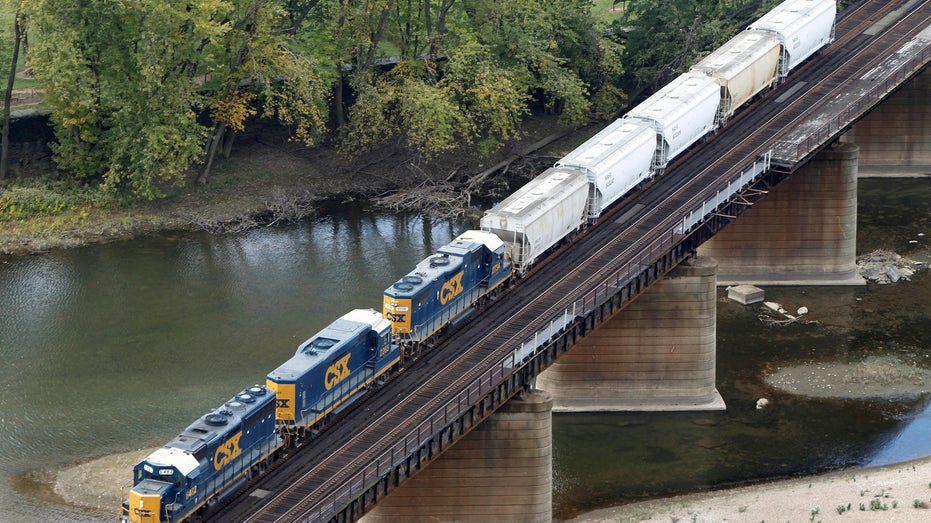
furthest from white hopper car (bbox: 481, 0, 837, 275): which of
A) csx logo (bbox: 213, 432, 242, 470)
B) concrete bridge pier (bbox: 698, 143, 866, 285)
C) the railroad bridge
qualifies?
csx logo (bbox: 213, 432, 242, 470)

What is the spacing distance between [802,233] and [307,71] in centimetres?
3386

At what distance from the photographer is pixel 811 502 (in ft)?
218

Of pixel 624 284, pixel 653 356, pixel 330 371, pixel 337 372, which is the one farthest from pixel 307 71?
pixel 330 371

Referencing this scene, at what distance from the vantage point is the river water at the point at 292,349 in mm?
72625

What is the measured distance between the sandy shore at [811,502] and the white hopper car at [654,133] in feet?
43.5

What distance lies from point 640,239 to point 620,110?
44852 mm

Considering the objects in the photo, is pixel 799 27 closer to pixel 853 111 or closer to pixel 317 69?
pixel 853 111

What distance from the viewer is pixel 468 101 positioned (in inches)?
4365

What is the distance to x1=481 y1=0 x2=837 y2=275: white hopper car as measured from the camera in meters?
74.1

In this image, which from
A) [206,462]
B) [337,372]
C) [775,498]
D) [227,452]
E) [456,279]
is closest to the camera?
[206,462]

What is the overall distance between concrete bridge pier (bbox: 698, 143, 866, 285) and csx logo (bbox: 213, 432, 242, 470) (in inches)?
1657

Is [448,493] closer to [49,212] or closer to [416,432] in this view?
[416,432]

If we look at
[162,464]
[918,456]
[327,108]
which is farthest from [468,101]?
[162,464]

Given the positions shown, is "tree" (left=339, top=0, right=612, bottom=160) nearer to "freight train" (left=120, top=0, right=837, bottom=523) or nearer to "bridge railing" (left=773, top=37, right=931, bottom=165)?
"freight train" (left=120, top=0, right=837, bottom=523)
